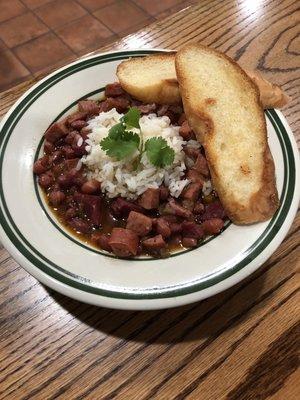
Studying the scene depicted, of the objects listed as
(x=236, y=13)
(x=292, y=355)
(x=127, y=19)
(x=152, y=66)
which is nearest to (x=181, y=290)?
(x=292, y=355)

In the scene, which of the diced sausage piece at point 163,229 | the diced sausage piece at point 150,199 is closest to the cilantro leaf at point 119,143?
the diced sausage piece at point 150,199

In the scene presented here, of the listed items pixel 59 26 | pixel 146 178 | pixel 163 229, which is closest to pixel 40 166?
pixel 146 178

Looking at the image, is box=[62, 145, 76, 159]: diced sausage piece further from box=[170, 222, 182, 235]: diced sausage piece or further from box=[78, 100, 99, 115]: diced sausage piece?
box=[170, 222, 182, 235]: diced sausage piece

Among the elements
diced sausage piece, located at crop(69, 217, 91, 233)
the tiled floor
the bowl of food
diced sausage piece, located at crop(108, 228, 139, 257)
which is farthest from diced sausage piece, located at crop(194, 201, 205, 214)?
the tiled floor

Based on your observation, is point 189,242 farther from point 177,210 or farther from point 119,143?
point 119,143

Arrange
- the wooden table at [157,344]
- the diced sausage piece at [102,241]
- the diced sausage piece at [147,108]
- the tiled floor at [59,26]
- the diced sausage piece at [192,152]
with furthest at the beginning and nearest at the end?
the tiled floor at [59,26] → the diced sausage piece at [147,108] → the diced sausage piece at [192,152] → the diced sausage piece at [102,241] → the wooden table at [157,344]

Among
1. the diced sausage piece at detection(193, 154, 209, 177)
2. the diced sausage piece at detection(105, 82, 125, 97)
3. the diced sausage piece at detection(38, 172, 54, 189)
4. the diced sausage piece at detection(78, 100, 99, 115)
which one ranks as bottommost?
the diced sausage piece at detection(38, 172, 54, 189)

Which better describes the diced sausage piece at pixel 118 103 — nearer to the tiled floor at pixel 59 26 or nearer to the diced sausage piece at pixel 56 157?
the diced sausage piece at pixel 56 157
